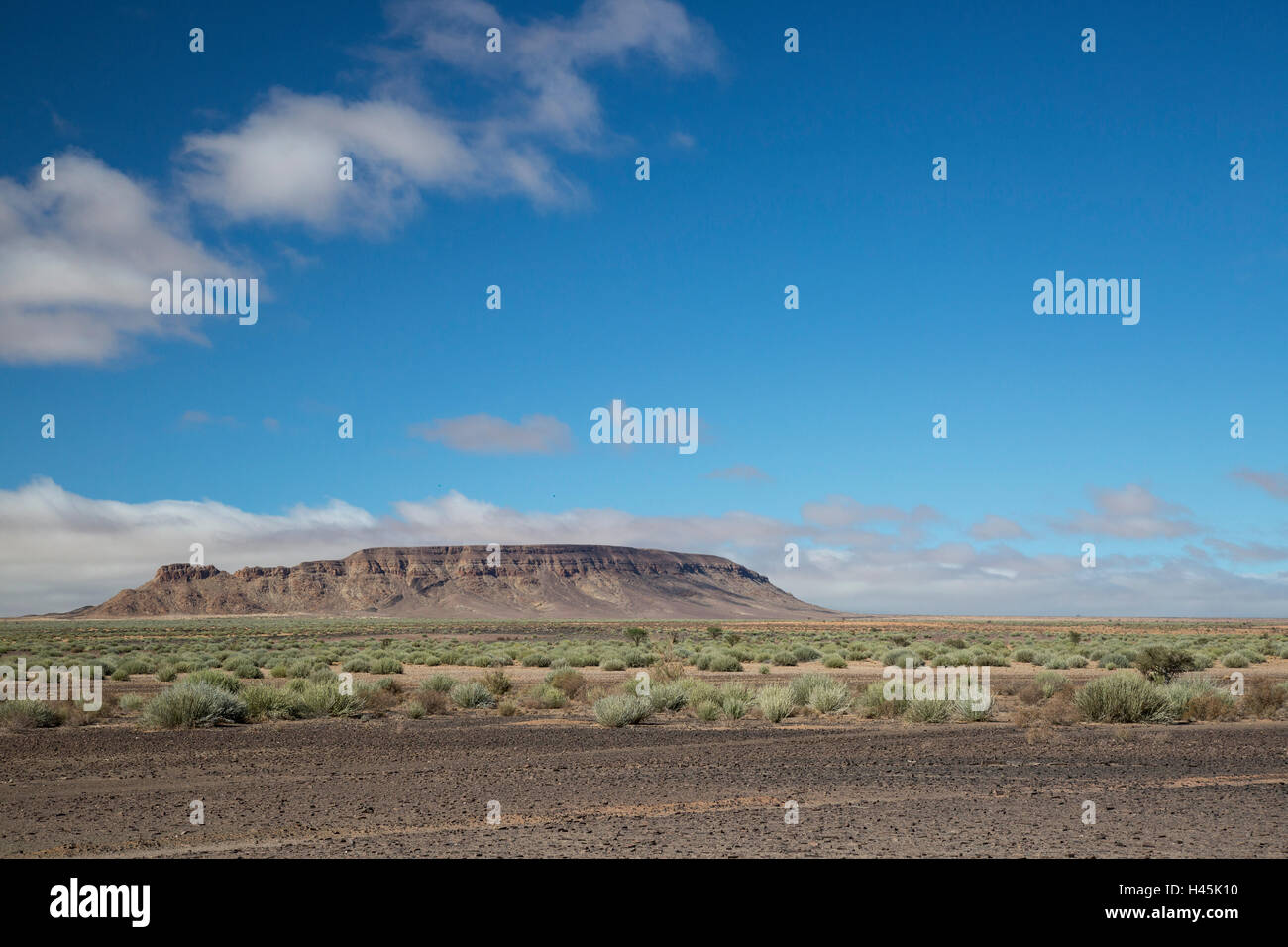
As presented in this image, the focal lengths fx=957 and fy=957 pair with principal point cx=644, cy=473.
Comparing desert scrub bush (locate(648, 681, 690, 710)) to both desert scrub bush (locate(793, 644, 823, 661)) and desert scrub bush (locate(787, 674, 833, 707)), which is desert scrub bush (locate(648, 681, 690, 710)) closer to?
desert scrub bush (locate(787, 674, 833, 707))

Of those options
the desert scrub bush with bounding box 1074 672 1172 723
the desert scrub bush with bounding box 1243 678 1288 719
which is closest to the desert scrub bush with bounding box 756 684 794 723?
the desert scrub bush with bounding box 1074 672 1172 723

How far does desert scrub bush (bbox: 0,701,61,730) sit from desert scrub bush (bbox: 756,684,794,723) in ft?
49.9

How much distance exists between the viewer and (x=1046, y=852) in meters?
8.55

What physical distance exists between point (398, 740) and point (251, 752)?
8.92 feet

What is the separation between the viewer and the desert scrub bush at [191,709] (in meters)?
19.7

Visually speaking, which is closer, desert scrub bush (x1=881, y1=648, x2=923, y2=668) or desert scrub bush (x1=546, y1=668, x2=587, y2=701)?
desert scrub bush (x1=546, y1=668, x2=587, y2=701)

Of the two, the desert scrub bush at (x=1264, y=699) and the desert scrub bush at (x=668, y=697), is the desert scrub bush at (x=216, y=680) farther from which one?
the desert scrub bush at (x=1264, y=699)

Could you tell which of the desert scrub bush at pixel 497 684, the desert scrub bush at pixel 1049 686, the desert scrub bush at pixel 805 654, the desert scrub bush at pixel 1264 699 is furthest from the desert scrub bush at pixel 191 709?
the desert scrub bush at pixel 805 654

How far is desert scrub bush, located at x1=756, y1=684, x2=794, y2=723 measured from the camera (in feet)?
70.3

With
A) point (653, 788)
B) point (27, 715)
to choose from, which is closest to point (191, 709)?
point (27, 715)

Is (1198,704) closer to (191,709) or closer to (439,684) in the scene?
(439,684)
